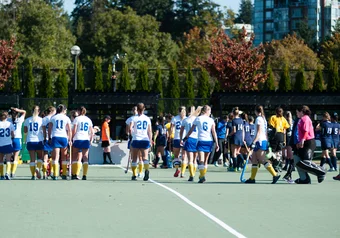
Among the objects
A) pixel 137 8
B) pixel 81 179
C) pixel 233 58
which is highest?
pixel 137 8

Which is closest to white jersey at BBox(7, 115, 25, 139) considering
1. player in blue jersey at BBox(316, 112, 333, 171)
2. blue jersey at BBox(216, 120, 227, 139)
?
blue jersey at BBox(216, 120, 227, 139)

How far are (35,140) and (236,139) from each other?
7.62 meters

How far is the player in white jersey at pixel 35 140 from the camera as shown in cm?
2492

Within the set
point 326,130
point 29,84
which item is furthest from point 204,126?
point 29,84

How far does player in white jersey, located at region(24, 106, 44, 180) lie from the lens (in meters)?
24.9

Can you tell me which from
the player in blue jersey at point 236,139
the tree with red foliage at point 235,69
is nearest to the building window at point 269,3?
the tree with red foliage at point 235,69

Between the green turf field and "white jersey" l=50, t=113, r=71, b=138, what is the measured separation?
4.96ft

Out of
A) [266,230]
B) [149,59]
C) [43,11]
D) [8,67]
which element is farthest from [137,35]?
[266,230]

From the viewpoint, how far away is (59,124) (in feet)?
79.4

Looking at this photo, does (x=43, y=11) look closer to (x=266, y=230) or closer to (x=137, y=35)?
(x=137, y=35)

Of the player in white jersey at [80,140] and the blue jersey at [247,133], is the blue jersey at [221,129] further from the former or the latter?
the player in white jersey at [80,140]

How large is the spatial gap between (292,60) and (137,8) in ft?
117

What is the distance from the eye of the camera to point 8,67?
7600 cm

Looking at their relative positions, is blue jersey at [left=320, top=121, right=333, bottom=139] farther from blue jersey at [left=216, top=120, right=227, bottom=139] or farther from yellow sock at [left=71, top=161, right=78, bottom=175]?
yellow sock at [left=71, top=161, right=78, bottom=175]
